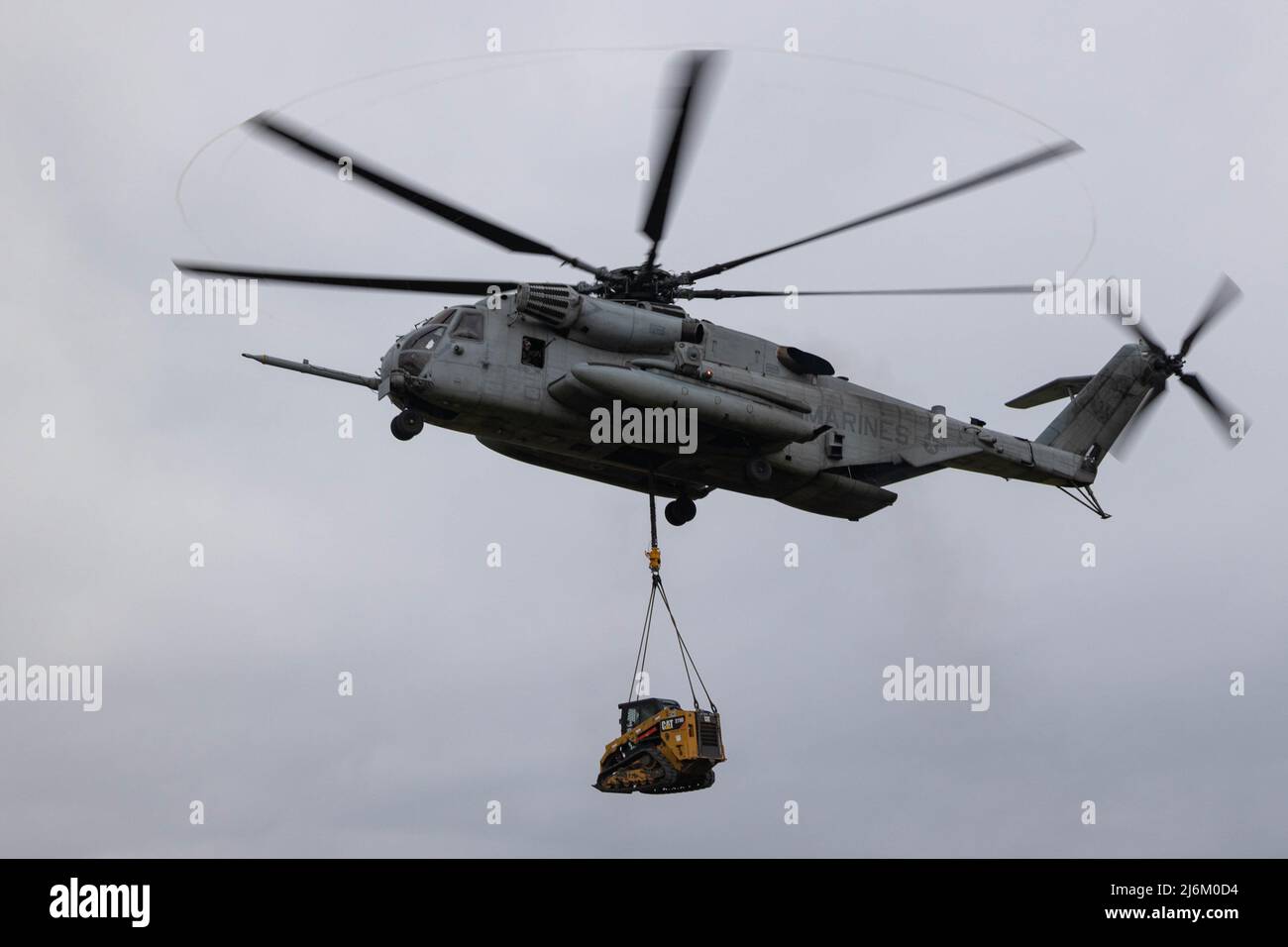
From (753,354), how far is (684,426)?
302 cm

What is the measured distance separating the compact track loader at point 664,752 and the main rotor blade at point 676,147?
8336 millimetres

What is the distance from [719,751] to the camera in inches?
1025

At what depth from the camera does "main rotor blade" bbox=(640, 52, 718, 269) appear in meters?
22.2

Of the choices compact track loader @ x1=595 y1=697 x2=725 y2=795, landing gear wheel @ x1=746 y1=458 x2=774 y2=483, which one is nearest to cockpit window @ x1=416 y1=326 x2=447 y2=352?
landing gear wheel @ x1=746 y1=458 x2=774 y2=483

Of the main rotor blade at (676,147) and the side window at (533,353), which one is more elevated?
the main rotor blade at (676,147)

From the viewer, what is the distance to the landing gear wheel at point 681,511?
3103 cm

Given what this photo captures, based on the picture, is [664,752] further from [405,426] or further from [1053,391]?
[1053,391]

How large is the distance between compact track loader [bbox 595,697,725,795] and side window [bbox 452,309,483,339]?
7.25m

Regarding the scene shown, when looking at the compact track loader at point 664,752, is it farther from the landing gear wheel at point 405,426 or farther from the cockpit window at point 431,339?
the cockpit window at point 431,339

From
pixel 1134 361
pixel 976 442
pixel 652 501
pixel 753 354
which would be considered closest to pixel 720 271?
pixel 753 354

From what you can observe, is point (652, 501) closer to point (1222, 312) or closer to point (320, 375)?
point (320, 375)

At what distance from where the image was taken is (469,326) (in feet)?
88.6

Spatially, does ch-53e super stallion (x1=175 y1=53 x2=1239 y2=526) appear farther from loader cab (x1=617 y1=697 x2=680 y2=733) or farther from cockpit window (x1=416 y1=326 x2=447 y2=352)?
loader cab (x1=617 y1=697 x2=680 y2=733)

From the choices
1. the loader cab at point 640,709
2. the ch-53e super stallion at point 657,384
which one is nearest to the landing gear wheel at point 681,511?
the ch-53e super stallion at point 657,384
